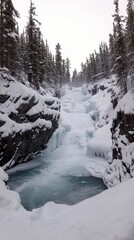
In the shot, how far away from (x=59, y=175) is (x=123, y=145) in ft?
26.9

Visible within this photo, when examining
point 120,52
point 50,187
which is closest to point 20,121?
point 50,187

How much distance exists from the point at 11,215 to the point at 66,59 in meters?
91.9

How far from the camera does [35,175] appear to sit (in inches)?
910

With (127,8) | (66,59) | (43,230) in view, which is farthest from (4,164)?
(66,59)

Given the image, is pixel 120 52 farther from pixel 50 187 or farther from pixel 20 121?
pixel 50 187

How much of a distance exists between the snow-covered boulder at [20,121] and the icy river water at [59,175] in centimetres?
181

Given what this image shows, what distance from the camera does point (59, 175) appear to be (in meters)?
23.1

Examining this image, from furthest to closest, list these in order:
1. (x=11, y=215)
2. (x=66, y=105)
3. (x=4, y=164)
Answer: (x=66, y=105) < (x=4, y=164) < (x=11, y=215)

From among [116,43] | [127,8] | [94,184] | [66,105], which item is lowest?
[94,184]

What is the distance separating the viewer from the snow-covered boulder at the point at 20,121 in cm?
1892

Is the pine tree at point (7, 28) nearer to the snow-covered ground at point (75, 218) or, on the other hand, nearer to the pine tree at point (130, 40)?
the pine tree at point (130, 40)

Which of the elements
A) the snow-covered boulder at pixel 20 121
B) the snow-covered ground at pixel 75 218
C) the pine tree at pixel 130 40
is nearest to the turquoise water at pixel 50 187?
the snow-covered boulder at pixel 20 121

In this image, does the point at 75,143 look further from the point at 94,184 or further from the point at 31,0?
the point at 31,0

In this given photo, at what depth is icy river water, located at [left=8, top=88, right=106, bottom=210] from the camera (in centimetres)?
1807
